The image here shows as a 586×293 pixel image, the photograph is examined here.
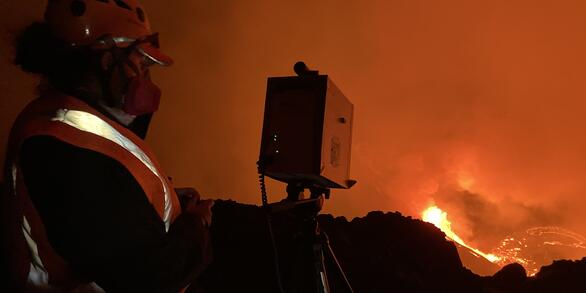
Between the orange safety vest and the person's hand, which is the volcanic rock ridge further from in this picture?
the orange safety vest

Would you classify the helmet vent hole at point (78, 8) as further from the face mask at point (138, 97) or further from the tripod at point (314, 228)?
the tripod at point (314, 228)

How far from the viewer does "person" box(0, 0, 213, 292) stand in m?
0.88

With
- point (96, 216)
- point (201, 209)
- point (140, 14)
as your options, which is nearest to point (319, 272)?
point (201, 209)

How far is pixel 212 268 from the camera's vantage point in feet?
21.6

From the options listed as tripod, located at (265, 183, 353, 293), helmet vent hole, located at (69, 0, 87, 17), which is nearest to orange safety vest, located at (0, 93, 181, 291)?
helmet vent hole, located at (69, 0, 87, 17)

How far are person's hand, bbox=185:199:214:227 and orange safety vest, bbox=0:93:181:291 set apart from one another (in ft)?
0.65

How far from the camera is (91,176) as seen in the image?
2.93 feet

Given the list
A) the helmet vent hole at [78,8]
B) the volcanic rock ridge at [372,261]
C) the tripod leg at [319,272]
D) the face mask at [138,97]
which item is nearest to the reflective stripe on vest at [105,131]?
the face mask at [138,97]

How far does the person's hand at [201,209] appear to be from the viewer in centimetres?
128

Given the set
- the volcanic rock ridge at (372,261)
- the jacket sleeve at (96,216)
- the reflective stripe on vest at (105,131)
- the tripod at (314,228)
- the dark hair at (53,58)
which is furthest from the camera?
the volcanic rock ridge at (372,261)

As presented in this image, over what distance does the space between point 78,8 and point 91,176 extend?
0.66 meters

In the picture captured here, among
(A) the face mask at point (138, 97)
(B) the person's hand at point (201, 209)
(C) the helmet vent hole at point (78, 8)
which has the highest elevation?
(C) the helmet vent hole at point (78, 8)

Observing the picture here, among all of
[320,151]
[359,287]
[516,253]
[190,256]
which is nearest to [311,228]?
[320,151]

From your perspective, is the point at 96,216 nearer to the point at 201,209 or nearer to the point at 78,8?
the point at 201,209
